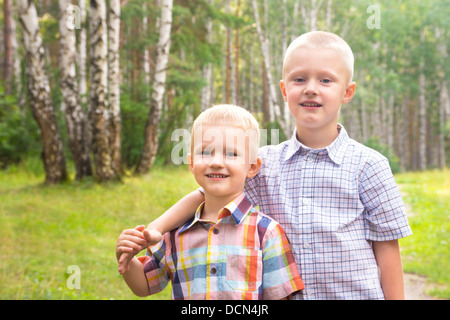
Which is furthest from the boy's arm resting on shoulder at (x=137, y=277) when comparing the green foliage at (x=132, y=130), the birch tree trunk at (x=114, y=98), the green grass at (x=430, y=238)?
the green foliage at (x=132, y=130)

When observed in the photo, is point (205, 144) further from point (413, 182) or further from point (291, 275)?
point (413, 182)

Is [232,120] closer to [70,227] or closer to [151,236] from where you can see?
[151,236]

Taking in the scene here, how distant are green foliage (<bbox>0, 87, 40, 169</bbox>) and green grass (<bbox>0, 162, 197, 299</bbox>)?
1324 millimetres

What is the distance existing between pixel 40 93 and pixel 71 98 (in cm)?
116

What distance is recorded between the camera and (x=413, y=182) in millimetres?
13703

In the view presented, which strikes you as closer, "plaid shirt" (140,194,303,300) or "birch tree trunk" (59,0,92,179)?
"plaid shirt" (140,194,303,300)

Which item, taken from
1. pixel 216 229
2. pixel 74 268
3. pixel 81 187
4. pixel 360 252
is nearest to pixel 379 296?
pixel 360 252

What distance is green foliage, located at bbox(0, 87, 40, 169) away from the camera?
12.0 meters

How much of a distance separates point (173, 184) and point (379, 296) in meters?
8.21

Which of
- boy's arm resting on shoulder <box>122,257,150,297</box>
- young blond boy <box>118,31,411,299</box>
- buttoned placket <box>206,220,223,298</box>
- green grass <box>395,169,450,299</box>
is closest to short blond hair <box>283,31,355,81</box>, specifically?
young blond boy <box>118,31,411,299</box>

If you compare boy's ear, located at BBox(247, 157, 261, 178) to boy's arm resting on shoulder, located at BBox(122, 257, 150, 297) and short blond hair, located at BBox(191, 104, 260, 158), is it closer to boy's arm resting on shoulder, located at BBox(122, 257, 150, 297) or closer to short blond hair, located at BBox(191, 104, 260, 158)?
short blond hair, located at BBox(191, 104, 260, 158)

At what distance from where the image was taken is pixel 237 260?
5.37 ft

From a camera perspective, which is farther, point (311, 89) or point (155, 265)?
point (155, 265)

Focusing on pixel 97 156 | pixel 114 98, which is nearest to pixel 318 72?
pixel 97 156
